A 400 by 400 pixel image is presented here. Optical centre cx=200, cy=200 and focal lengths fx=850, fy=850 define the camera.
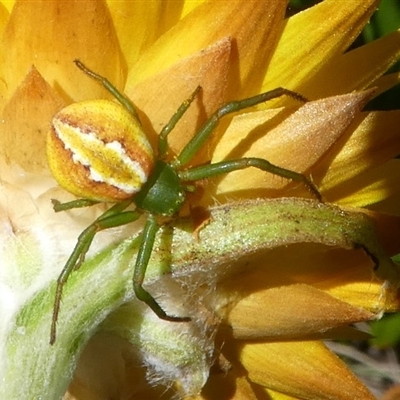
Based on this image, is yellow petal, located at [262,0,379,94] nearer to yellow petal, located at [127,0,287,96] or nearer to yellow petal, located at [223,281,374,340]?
yellow petal, located at [127,0,287,96]

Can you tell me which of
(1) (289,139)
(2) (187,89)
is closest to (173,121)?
(2) (187,89)

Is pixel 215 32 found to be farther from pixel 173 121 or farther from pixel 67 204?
pixel 67 204

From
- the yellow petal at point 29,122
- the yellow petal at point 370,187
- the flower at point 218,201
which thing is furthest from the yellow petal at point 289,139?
the yellow petal at point 29,122

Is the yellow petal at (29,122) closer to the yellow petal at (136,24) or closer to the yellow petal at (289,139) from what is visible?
the yellow petal at (136,24)

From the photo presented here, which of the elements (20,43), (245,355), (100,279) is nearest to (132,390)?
(245,355)

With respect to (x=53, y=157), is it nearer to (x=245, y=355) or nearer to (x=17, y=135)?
(x=17, y=135)

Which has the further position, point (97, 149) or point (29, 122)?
point (97, 149)
